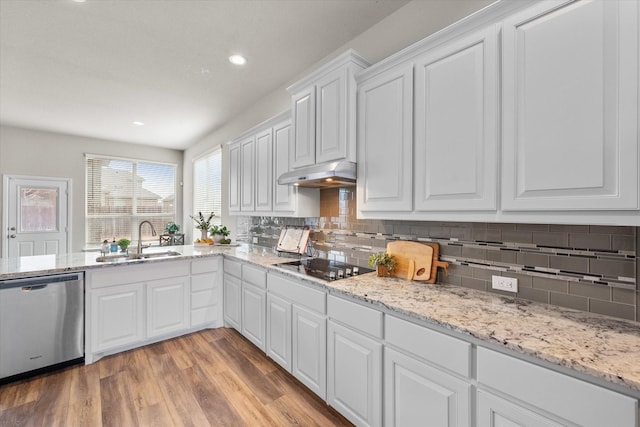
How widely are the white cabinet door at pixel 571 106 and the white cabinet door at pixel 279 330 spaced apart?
1.73 metres

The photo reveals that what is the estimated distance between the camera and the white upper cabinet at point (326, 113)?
2074 mm

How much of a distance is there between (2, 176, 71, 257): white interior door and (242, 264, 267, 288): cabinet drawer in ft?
15.4

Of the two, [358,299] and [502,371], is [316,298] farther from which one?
[502,371]

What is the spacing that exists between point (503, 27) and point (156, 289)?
3.37 m

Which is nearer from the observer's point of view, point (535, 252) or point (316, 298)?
point (535, 252)

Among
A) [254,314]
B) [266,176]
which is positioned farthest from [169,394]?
[266,176]

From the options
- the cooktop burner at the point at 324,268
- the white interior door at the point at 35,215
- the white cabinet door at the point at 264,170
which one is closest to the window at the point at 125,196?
the white interior door at the point at 35,215

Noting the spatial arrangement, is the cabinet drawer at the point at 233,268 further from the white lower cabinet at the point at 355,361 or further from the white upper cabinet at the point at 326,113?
the white lower cabinet at the point at 355,361

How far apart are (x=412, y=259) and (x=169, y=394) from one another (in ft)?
6.73

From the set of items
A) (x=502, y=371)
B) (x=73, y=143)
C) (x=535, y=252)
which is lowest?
(x=502, y=371)

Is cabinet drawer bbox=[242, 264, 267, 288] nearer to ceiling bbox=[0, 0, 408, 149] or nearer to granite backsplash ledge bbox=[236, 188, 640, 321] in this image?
granite backsplash ledge bbox=[236, 188, 640, 321]

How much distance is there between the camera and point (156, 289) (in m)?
2.89

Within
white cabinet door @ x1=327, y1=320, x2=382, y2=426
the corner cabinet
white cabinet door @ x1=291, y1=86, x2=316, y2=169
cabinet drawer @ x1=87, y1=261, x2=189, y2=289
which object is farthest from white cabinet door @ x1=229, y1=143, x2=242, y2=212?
white cabinet door @ x1=327, y1=320, x2=382, y2=426

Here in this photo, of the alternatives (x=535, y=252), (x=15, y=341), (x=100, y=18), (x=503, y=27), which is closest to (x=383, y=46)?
(x=503, y=27)
